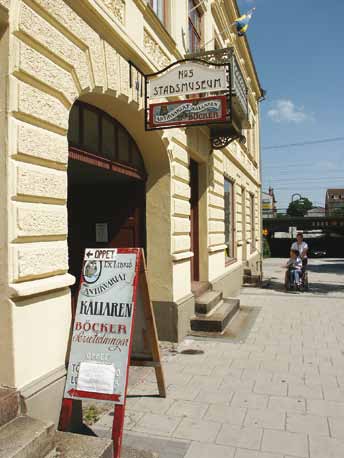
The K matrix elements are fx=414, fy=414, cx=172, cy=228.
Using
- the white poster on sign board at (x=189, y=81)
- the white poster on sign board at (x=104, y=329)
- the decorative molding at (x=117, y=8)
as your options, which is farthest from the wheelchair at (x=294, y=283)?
the white poster on sign board at (x=104, y=329)

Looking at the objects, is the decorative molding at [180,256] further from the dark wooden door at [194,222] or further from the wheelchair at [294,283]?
the wheelchair at [294,283]

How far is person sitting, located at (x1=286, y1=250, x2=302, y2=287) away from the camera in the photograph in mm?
12531

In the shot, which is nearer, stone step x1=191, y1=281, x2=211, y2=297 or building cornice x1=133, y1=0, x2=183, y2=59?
building cornice x1=133, y1=0, x2=183, y2=59

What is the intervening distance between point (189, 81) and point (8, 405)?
4.17m

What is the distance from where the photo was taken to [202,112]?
5613 millimetres

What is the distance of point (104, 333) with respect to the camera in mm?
3420

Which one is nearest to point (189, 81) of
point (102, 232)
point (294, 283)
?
point (102, 232)

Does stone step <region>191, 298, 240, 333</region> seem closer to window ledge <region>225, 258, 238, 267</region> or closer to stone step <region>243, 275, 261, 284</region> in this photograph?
window ledge <region>225, 258, 238, 267</region>

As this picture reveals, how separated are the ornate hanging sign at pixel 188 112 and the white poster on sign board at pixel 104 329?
8.51 feet

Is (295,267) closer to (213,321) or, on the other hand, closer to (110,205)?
(213,321)

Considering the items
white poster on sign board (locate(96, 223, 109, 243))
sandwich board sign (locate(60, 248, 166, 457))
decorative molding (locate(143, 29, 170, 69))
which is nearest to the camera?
sandwich board sign (locate(60, 248, 166, 457))

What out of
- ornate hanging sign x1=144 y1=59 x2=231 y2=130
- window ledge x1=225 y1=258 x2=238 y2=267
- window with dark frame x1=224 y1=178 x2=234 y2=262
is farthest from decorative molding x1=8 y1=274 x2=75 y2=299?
window with dark frame x1=224 y1=178 x2=234 y2=262

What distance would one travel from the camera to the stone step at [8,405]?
9.56 feet

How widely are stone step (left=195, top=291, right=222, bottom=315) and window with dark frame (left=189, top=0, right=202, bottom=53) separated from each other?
16.4 ft
